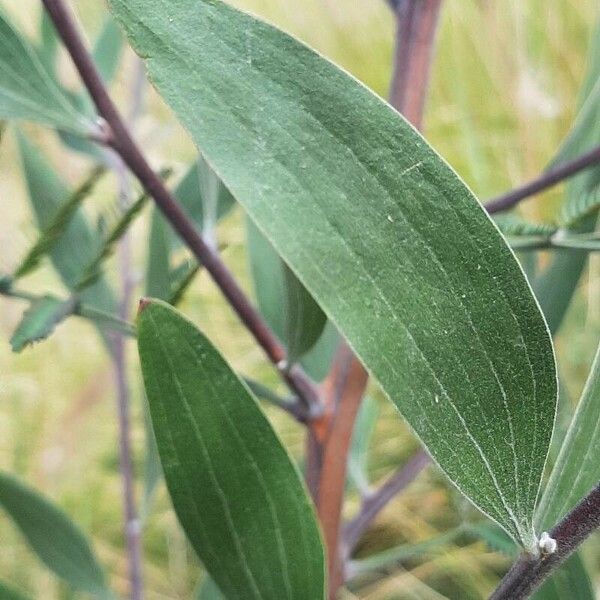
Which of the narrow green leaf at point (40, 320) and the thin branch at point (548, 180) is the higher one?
the thin branch at point (548, 180)

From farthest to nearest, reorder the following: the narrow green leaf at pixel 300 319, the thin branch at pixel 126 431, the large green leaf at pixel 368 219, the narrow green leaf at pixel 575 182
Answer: the thin branch at pixel 126 431, the narrow green leaf at pixel 575 182, the narrow green leaf at pixel 300 319, the large green leaf at pixel 368 219

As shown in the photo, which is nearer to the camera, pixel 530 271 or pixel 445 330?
pixel 445 330

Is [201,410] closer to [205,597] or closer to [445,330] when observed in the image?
[445,330]

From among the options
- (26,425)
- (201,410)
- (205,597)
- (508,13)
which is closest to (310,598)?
(201,410)

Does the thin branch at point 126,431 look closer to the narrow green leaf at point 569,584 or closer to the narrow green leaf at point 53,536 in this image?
the narrow green leaf at point 53,536

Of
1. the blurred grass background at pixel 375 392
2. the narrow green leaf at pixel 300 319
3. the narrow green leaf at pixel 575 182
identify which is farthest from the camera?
the blurred grass background at pixel 375 392

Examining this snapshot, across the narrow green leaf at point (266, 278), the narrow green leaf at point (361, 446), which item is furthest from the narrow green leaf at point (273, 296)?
the narrow green leaf at point (361, 446)

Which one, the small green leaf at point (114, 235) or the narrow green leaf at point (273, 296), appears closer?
the small green leaf at point (114, 235)
